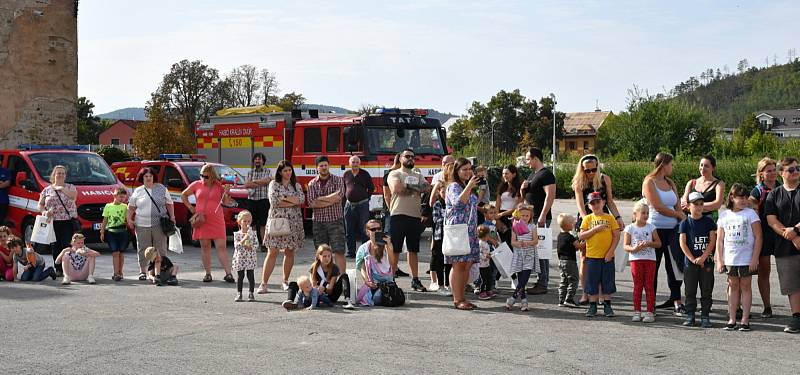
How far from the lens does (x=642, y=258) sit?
9.54 metres

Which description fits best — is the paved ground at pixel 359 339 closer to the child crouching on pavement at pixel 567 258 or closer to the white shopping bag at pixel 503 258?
the child crouching on pavement at pixel 567 258

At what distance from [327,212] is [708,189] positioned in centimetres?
471

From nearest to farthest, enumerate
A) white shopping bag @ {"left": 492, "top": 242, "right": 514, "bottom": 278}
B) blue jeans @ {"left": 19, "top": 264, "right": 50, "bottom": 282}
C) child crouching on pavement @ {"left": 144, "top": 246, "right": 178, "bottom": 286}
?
white shopping bag @ {"left": 492, "top": 242, "right": 514, "bottom": 278}
child crouching on pavement @ {"left": 144, "top": 246, "right": 178, "bottom": 286}
blue jeans @ {"left": 19, "top": 264, "right": 50, "bottom": 282}

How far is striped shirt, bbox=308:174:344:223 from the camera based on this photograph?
11711 mm

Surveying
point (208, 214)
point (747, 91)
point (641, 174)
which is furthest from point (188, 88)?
point (747, 91)

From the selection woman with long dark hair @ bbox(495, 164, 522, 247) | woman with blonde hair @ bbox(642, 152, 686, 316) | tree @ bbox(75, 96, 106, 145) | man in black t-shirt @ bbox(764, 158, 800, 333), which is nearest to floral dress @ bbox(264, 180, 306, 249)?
woman with long dark hair @ bbox(495, 164, 522, 247)

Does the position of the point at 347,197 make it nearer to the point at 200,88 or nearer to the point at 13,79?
the point at 13,79

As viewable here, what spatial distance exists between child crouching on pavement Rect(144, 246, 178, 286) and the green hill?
536 ft

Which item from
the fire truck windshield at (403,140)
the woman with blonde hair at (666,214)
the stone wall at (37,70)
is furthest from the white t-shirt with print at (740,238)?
the stone wall at (37,70)

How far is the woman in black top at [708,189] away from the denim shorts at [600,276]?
1235 millimetres

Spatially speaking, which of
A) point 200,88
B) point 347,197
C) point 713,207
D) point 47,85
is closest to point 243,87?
point 200,88

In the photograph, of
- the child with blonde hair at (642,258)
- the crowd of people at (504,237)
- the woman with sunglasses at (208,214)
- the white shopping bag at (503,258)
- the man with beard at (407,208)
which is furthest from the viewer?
the woman with sunglasses at (208,214)

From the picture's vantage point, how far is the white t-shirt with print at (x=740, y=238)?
8.91m

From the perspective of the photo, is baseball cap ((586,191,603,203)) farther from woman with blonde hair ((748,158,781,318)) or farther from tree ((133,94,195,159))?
tree ((133,94,195,159))
